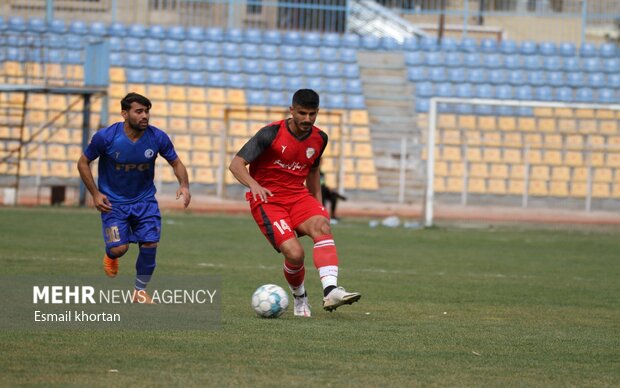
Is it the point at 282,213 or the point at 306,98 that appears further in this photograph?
the point at 282,213

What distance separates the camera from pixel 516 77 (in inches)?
1342

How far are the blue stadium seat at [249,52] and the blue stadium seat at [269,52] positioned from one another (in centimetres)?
18

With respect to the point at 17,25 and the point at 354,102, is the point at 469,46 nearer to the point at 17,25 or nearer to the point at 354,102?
the point at 354,102

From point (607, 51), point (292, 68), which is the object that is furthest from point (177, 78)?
point (607, 51)

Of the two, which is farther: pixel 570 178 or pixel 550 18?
pixel 550 18

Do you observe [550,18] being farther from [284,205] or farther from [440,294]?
[284,205]

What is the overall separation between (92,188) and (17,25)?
23406mm

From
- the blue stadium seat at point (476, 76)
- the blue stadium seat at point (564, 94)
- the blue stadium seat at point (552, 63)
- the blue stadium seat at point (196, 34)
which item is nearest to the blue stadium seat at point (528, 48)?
the blue stadium seat at point (552, 63)

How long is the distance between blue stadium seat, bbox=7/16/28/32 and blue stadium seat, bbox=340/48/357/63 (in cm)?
925

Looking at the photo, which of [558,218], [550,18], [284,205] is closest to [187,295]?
[284,205]

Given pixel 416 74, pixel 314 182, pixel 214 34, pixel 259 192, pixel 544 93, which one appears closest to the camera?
pixel 259 192

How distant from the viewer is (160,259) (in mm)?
15250

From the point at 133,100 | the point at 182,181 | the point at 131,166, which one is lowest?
the point at 182,181

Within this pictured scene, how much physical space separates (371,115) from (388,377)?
27.3m
